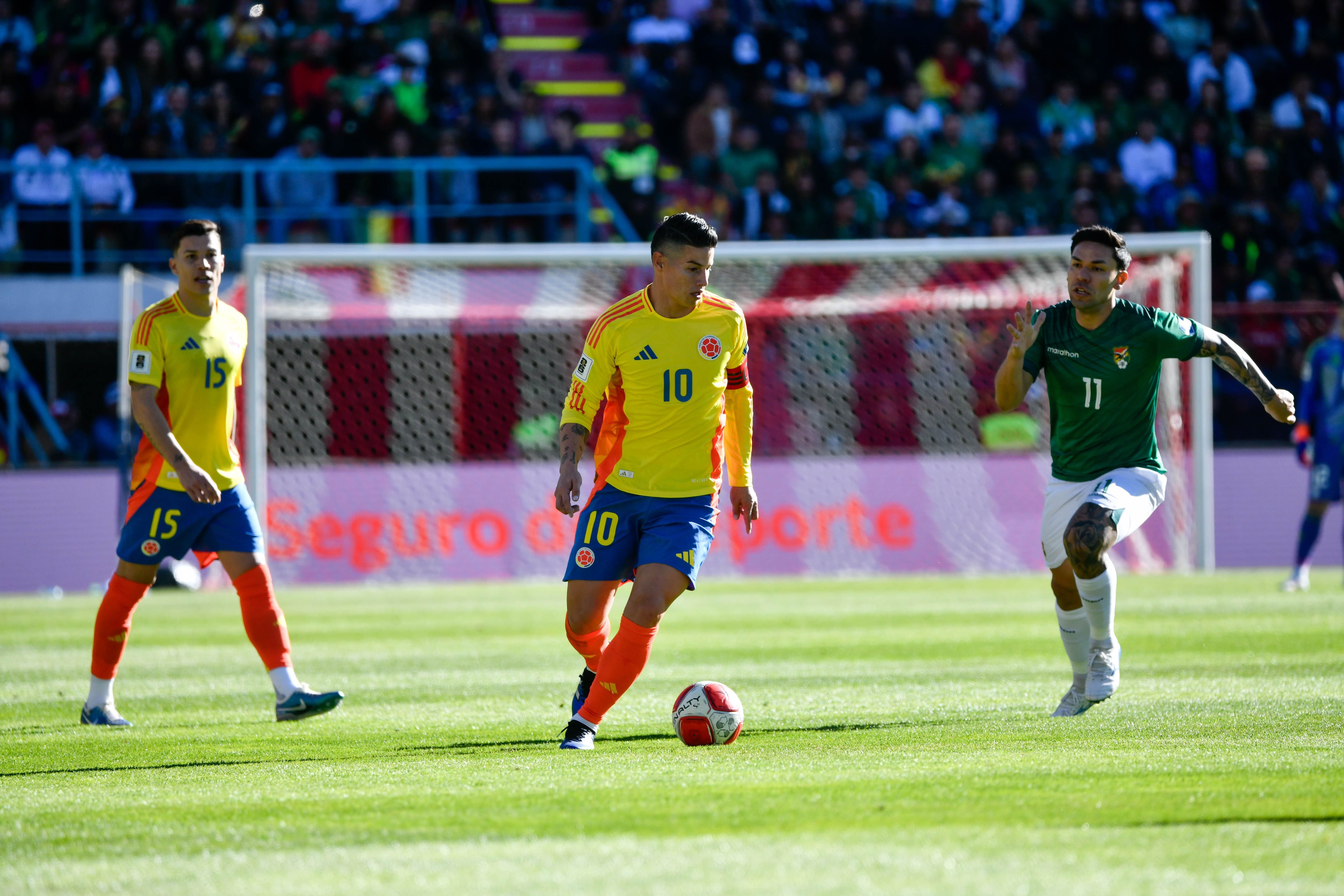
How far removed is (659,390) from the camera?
655 cm

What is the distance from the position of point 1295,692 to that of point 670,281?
3624mm

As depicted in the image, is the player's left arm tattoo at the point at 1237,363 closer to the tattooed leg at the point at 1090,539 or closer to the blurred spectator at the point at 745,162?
the tattooed leg at the point at 1090,539

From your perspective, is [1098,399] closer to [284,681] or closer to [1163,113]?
[284,681]

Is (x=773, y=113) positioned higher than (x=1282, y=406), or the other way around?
(x=773, y=113)

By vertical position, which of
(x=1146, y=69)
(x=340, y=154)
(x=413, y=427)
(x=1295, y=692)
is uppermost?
(x=1146, y=69)

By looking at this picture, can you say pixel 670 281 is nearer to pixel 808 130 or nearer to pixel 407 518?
pixel 407 518

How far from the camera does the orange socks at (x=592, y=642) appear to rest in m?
6.78

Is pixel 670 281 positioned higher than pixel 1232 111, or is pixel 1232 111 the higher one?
pixel 1232 111

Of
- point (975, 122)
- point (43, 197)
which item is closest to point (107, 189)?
point (43, 197)

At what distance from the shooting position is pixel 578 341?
67.2 feet

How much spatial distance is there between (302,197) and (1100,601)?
51.9 ft

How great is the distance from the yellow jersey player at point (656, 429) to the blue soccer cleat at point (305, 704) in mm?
1271

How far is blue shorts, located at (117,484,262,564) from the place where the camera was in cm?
749

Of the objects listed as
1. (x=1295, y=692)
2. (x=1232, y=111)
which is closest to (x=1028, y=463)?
(x=1232, y=111)
